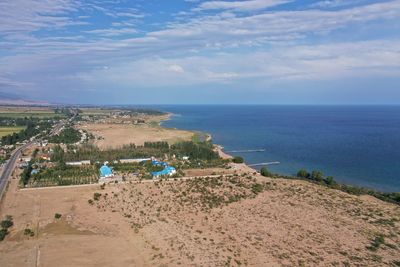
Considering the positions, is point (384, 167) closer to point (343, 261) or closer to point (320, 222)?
point (320, 222)

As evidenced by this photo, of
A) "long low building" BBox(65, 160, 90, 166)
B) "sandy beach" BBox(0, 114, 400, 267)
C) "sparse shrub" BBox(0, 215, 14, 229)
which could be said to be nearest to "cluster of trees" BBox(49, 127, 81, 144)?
"long low building" BBox(65, 160, 90, 166)

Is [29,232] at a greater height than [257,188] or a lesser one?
lesser

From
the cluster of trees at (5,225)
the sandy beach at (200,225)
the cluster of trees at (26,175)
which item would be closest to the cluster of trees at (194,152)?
the sandy beach at (200,225)

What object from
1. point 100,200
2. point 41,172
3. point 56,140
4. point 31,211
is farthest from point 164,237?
point 56,140

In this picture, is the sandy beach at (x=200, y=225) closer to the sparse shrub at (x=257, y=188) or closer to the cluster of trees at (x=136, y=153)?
the sparse shrub at (x=257, y=188)

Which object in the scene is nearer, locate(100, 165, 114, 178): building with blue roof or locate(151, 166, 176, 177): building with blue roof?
locate(100, 165, 114, 178): building with blue roof

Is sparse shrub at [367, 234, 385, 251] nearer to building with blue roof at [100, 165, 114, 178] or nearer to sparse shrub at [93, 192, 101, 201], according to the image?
sparse shrub at [93, 192, 101, 201]

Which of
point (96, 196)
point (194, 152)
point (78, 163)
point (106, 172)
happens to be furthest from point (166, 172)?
point (78, 163)

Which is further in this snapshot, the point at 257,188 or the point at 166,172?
the point at 166,172

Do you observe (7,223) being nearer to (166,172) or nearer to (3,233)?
(3,233)
